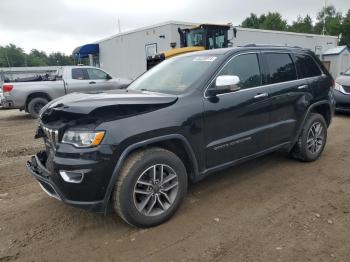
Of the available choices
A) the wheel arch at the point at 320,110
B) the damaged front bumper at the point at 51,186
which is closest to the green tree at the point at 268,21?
the wheel arch at the point at 320,110

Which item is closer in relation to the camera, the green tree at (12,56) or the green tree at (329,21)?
the green tree at (329,21)

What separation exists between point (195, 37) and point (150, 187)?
11.4 meters

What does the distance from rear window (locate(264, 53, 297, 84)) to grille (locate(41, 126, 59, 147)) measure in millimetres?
2882

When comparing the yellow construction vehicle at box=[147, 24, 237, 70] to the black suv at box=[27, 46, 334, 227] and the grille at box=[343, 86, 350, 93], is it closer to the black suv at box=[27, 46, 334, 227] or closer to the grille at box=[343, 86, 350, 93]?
the grille at box=[343, 86, 350, 93]

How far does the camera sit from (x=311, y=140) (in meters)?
5.02

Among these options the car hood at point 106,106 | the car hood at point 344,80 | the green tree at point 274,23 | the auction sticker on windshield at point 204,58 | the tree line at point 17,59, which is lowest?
the car hood at point 344,80

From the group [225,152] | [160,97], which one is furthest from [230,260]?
[160,97]

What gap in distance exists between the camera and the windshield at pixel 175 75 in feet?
12.2

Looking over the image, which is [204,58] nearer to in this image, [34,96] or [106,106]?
[106,106]

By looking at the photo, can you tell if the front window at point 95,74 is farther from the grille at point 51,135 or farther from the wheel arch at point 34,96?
the grille at point 51,135

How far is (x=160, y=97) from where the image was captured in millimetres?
3297

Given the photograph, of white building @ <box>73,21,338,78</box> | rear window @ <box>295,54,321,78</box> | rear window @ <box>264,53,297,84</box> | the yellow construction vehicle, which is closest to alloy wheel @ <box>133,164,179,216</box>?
rear window @ <box>264,53,297,84</box>

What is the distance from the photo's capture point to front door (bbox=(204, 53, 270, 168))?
141 inches

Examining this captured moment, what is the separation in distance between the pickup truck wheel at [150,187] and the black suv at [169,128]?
0.01 m
